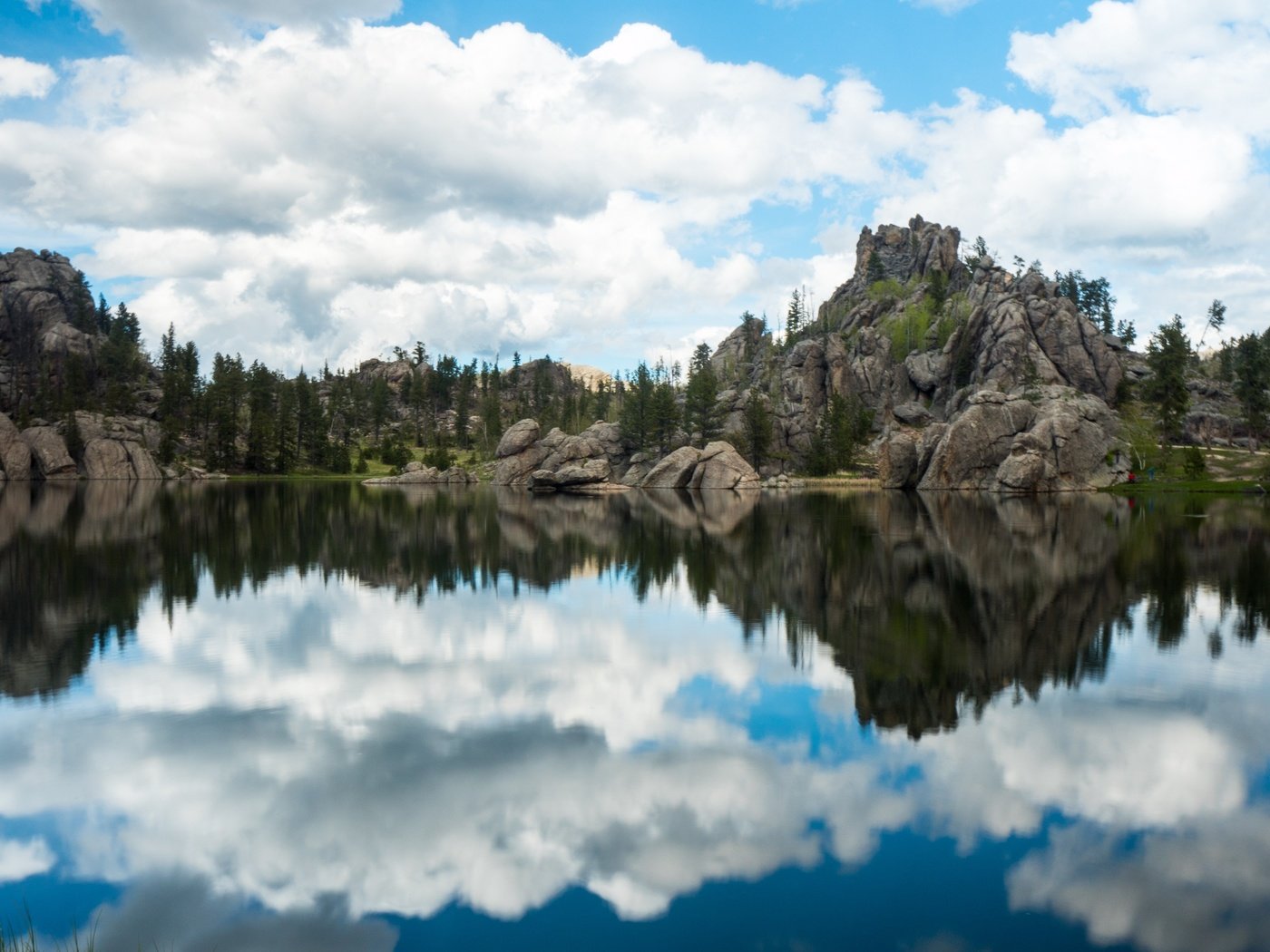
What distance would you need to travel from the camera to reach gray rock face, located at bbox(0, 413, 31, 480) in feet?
433

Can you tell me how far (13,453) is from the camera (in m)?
134

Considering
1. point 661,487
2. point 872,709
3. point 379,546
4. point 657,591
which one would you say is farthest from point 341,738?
point 661,487

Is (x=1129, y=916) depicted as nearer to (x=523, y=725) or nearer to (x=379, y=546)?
(x=523, y=725)

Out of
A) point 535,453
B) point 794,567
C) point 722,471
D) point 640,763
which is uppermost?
point 535,453

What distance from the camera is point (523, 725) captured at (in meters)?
18.1

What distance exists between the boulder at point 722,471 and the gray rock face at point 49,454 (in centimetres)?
10102

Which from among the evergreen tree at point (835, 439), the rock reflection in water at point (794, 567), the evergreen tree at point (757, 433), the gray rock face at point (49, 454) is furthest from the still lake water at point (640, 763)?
the gray rock face at point (49, 454)

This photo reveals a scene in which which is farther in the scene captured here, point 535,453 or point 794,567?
point 535,453

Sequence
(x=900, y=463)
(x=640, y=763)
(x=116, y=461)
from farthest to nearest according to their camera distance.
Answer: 1. (x=116, y=461)
2. (x=900, y=463)
3. (x=640, y=763)

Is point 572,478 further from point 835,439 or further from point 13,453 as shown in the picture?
point 13,453

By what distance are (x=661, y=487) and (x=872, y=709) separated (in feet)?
395

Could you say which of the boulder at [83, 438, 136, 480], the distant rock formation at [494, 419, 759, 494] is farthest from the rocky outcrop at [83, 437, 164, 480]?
the distant rock formation at [494, 419, 759, 494]

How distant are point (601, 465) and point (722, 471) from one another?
1981 centimetres

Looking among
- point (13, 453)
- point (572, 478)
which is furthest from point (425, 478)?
point (13, 453)
